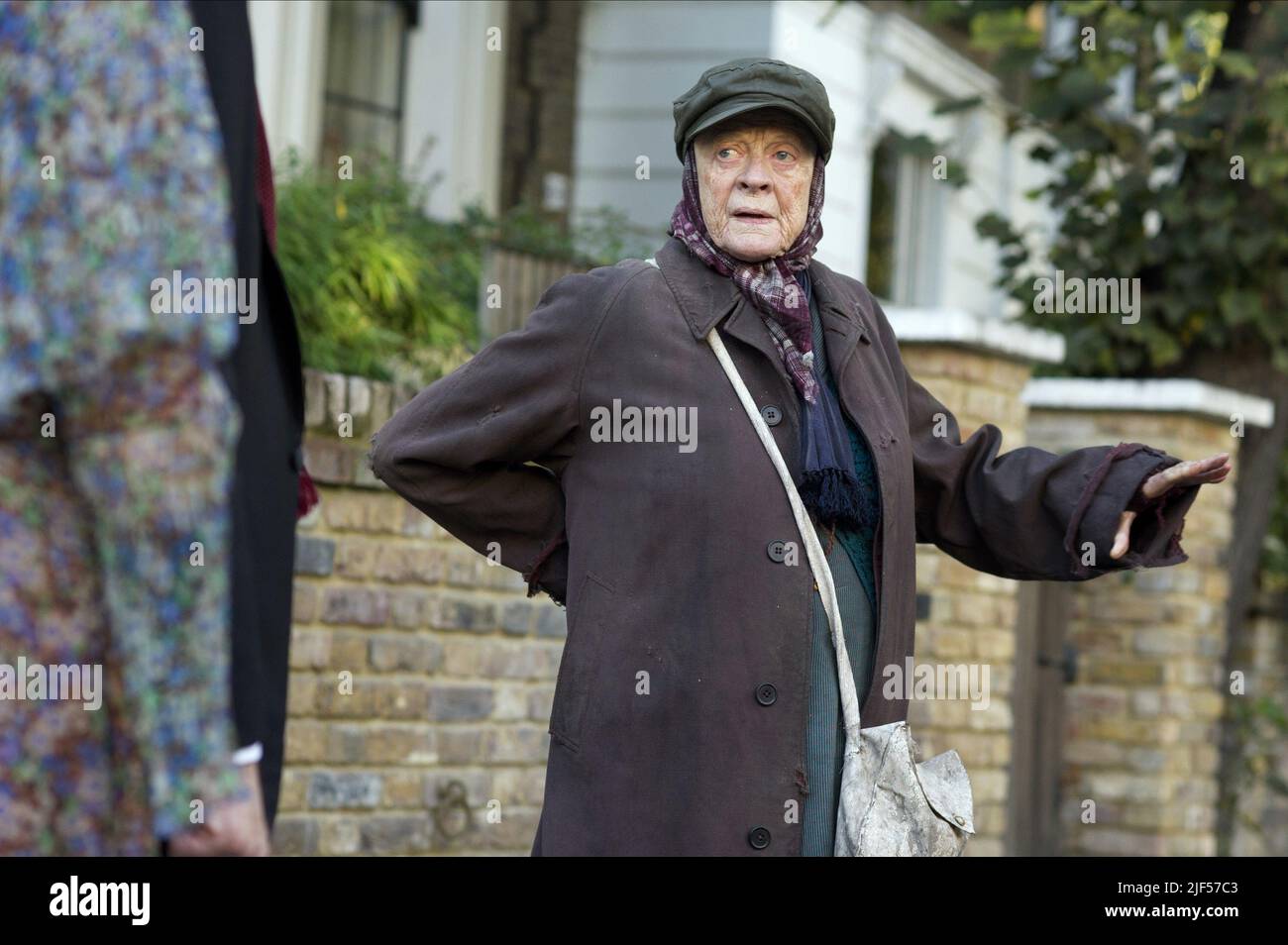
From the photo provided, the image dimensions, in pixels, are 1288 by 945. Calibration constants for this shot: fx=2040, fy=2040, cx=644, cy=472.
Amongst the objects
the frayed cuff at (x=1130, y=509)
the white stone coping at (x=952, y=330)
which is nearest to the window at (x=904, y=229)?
the white stone coping at (x=952, y=330)

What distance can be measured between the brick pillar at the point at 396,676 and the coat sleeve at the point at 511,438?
216cm

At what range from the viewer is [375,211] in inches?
295

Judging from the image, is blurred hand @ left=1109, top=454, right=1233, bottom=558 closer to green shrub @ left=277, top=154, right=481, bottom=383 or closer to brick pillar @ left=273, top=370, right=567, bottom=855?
brick pillar @ left=273, top=370, right=567, bottom=855

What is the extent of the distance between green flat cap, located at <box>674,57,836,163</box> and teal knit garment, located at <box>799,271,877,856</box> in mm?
603

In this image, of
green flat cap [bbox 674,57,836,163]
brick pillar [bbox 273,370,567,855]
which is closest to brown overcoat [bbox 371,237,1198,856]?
→ green flat cap [bbox 674,57,836,163]

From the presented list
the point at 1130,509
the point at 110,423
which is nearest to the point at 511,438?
the point at 1130,509

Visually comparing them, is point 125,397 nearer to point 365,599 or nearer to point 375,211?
point 365,599

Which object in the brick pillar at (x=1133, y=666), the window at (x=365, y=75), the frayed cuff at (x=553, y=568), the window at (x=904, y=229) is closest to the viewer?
the frayed cuff at (x=553, y=568)

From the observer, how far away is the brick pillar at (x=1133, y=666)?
28.3 ft

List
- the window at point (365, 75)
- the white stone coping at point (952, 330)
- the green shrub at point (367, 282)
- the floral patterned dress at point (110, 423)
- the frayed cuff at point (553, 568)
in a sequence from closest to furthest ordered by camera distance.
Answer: the floral patterned dress at point (110, 423) → the frayed cuff at point (553, 568) → the green shrub at point (367, 282) → the white stone coping at point (952, 330) → the window at point (365, 75)

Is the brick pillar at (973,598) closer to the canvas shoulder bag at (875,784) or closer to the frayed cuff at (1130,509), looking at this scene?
the frayed cuff at (1130,509)

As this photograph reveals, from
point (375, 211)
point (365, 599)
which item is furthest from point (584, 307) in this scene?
point (375, 211)

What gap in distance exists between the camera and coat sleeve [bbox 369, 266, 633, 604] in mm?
3596

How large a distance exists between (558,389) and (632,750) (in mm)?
648
